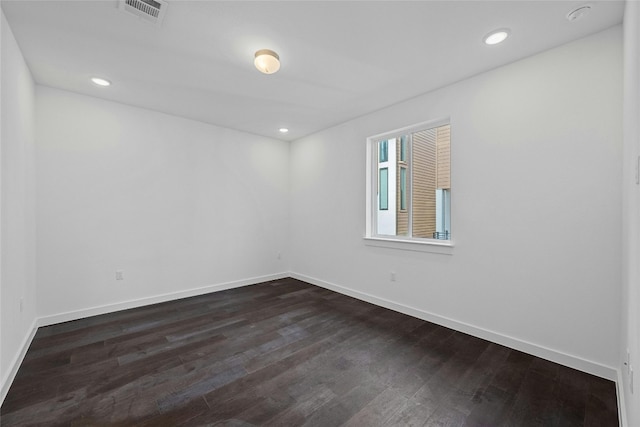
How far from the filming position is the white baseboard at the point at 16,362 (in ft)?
5.90

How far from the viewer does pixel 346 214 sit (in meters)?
4.11

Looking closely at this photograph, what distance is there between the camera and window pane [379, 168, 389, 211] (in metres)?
3.93

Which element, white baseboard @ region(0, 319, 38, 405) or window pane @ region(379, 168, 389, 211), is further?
window pane @ region(379, 168, 389, 211)

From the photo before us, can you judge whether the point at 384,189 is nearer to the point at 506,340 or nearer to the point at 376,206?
the point at 376,206

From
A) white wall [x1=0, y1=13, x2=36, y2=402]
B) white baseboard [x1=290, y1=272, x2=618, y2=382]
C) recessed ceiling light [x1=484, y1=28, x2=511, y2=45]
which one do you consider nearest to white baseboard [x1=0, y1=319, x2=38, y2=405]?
white wall [x1=0, y1=13, x2=36, y2=402]

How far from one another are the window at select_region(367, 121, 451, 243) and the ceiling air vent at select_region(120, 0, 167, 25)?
8.84 feet

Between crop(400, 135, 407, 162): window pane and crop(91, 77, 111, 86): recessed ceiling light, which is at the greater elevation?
crop(91, 77, 111, 86): recessed ceiling light

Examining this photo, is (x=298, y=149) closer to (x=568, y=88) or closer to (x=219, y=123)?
(x=219, y=123)

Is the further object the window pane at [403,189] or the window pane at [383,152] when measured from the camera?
the window pane at [383,152]

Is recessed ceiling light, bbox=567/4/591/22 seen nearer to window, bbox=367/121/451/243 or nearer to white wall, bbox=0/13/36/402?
window, bbox=367/121/451/243

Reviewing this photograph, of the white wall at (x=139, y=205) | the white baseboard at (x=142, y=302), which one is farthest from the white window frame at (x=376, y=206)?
the white baseboard at (x=142, y=302)

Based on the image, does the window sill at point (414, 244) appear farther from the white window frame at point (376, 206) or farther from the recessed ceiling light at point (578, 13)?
the recessed ceiling light at point (578, 13)

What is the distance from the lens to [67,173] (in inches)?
121

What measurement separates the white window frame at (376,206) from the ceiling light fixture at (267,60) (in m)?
1.79
